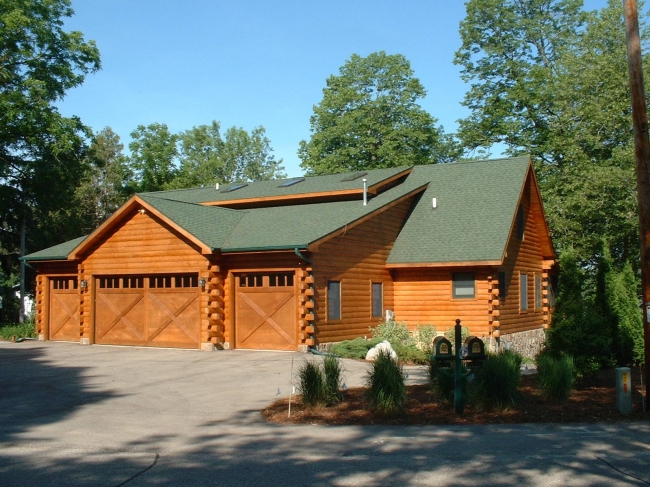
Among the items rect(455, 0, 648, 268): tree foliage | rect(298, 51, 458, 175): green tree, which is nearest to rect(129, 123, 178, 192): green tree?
rect(298, 51, 458, 175): green tree

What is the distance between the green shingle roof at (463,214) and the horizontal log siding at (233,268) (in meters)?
5.60

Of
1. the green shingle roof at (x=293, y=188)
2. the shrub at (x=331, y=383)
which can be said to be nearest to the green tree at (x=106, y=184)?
the green shingle roof at (x=293, y=188)

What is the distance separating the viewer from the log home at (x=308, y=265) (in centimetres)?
2128

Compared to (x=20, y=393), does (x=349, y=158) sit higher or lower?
higher

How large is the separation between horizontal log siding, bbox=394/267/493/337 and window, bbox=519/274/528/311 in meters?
3.87

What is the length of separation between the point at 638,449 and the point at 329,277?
526 inches

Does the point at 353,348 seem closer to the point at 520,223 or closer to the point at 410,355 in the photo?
the point at 410,355

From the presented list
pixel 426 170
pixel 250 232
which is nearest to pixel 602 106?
pixel 426 170

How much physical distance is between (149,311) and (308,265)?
229 inches

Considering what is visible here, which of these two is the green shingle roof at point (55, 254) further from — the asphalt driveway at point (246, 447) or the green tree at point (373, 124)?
the green tree at point (373, 124)

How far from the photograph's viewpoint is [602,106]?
32.9 metres

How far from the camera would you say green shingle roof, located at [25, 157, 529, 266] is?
2194 centimetres

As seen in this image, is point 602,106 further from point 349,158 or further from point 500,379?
point 500,379

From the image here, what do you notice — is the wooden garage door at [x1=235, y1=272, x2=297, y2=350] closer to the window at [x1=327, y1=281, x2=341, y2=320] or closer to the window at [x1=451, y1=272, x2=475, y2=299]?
the window at [x1=327, y1=281, x2=341, y2=320]
